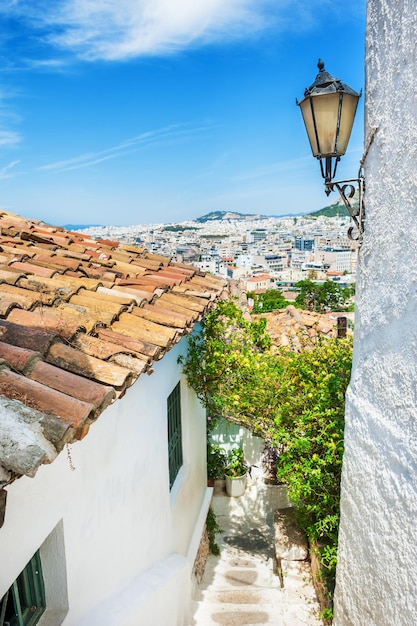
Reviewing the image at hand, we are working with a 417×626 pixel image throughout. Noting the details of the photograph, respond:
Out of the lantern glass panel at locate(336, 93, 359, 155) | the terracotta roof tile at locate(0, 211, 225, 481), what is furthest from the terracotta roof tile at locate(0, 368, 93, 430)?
the lantern glass panel at locate(336, 93, 359, 155)

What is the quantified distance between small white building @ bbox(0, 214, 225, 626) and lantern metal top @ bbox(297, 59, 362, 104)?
2.16 metres

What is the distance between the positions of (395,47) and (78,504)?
3.53m

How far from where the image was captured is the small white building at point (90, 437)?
220 cm

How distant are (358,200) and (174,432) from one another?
3.63m

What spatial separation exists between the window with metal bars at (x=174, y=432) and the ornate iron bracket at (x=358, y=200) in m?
2.94

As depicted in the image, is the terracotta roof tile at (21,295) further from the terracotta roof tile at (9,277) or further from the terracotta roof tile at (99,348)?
the terracotta roof tile at (99,348)

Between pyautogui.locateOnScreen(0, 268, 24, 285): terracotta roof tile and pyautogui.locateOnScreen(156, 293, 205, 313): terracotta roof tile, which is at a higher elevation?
pyautogui.locateOnScreen(0, 268, 24, 285): terracotta roof tile

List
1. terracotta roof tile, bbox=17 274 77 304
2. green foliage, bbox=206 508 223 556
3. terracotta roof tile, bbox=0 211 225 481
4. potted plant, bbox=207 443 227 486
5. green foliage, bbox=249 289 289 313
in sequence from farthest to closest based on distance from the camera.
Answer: green foliage, bbox=249 289 289 313, potted plant, bbox=207 443 227 486, green foliage, bbox=206 508 223 556, terracotta roof tile, bbox=17 274 77 304, terracotta roof tile, bbox=0 211 225 481

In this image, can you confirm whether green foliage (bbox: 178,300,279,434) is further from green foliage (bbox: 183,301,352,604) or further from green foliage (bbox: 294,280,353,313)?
green foliage (bbox: 294,280,353,313)

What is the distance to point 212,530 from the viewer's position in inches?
313

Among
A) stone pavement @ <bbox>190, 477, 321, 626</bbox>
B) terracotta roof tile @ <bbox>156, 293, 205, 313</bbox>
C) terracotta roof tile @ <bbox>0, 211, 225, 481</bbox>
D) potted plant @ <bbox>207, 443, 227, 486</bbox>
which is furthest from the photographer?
potted plant @ <bbox>207, 443, 227, 486</bbox>

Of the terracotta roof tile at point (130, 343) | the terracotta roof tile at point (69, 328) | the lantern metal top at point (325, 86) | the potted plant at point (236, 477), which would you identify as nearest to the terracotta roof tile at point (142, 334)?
the terracotta roof tile at point (69, 328)

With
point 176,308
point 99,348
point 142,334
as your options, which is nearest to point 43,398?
point 99,348

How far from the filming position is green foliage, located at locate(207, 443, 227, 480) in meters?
9.16
